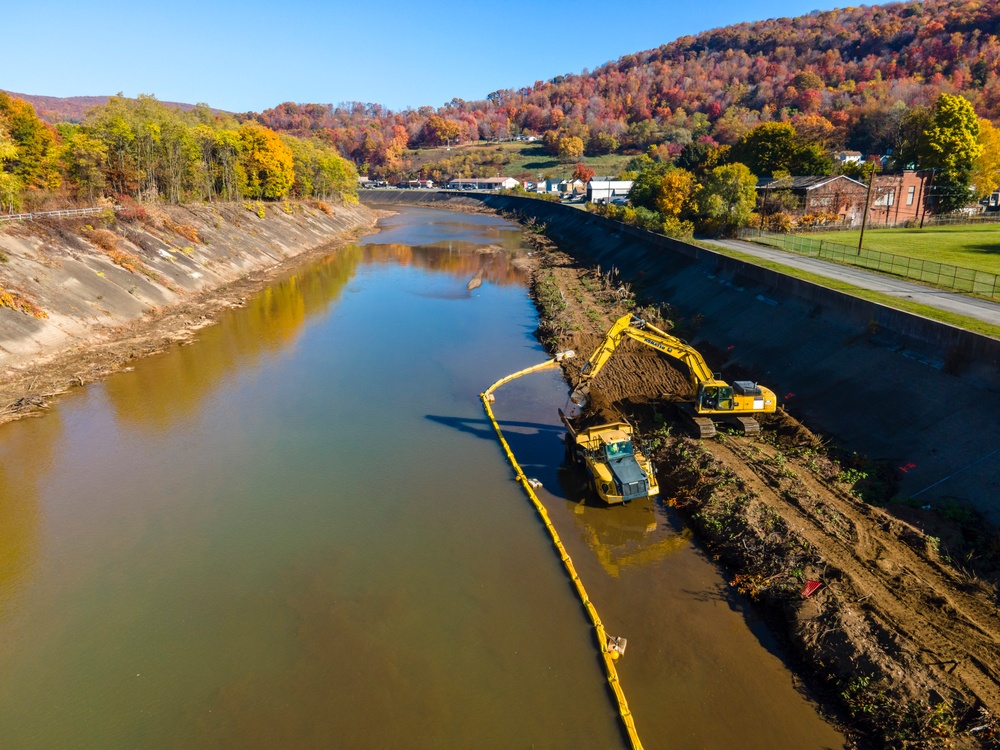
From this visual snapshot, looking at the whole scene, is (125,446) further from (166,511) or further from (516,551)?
(516,551)

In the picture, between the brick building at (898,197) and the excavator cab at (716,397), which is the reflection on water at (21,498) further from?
the brick building at (898,197)

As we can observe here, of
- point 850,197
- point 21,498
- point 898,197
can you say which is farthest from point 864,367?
point 898,197

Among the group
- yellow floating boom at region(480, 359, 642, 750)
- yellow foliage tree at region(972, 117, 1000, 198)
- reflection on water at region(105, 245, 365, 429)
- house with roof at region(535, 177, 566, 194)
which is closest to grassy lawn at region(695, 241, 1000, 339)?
yellow floating boom at region(480, 359, 642, 750)

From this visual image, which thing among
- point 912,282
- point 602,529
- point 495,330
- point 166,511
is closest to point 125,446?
point 166,511

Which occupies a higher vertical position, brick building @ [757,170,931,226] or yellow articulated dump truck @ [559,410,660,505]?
brick building @ [757,170,931,226]

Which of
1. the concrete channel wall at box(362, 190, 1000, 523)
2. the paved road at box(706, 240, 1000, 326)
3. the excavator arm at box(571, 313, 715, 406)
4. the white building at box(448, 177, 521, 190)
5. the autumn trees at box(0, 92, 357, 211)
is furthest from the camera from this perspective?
Result: the white building at box(448, 177, 521, 190)

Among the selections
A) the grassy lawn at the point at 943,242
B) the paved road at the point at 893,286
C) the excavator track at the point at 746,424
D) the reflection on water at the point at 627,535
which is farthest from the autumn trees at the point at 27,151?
the grassy lawn at the point at 943,242

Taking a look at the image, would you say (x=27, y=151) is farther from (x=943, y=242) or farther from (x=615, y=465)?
(x=943, y=242)

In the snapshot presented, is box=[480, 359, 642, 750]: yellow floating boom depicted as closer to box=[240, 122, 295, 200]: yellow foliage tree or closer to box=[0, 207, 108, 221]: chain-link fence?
box=[0, 207, 108, 221]: chain-link fence

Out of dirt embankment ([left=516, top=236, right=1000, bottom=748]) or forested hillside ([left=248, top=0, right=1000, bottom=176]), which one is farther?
forested hillside ([left=248, top=0, right=1000, bottom=176])
